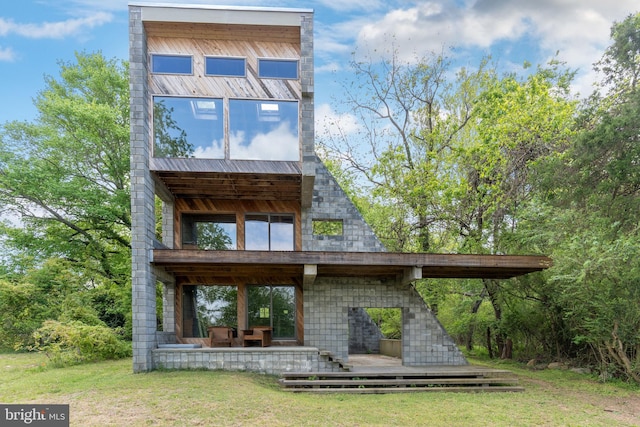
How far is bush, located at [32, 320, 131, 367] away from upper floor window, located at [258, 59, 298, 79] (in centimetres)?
929

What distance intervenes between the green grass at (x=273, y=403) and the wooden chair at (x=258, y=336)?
1.60 m

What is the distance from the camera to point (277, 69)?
10.5 metres

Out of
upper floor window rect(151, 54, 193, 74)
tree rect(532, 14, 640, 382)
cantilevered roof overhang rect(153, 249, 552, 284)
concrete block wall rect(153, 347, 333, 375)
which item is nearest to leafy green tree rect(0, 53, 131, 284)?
upper floor window rect(151, 54, 193, 74)

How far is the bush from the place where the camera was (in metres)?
11.4

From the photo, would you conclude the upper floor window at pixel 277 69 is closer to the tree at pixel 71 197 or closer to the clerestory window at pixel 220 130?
the clerestory window at pixel 220 130

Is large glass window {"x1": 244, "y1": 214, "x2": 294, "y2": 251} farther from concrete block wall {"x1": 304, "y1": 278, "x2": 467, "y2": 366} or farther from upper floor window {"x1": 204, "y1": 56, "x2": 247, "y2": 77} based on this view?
upper floor window {"x1": 204, "y1": 56, "x2": 247, "y2": 77}

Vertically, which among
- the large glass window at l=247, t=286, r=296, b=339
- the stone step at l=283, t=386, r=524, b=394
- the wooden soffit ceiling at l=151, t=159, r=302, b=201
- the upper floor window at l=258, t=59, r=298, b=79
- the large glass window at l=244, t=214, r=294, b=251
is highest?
the upper floor window at l=258, t=59, r=298, b=79

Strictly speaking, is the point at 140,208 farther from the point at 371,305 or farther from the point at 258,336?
the point at 371,305

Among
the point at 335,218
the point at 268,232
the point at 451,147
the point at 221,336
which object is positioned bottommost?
the point at 221,336

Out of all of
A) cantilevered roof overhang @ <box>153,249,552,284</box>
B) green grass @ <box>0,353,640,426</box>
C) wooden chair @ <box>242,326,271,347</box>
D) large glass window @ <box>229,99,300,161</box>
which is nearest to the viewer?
green grass @ <box>0,353,640,426</box>

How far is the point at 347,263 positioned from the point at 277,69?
18.1 feet

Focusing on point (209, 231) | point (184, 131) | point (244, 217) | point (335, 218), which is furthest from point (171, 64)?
point (335, 218)

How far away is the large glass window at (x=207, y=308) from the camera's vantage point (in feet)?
38.6

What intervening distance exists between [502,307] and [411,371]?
5805 millimetres
